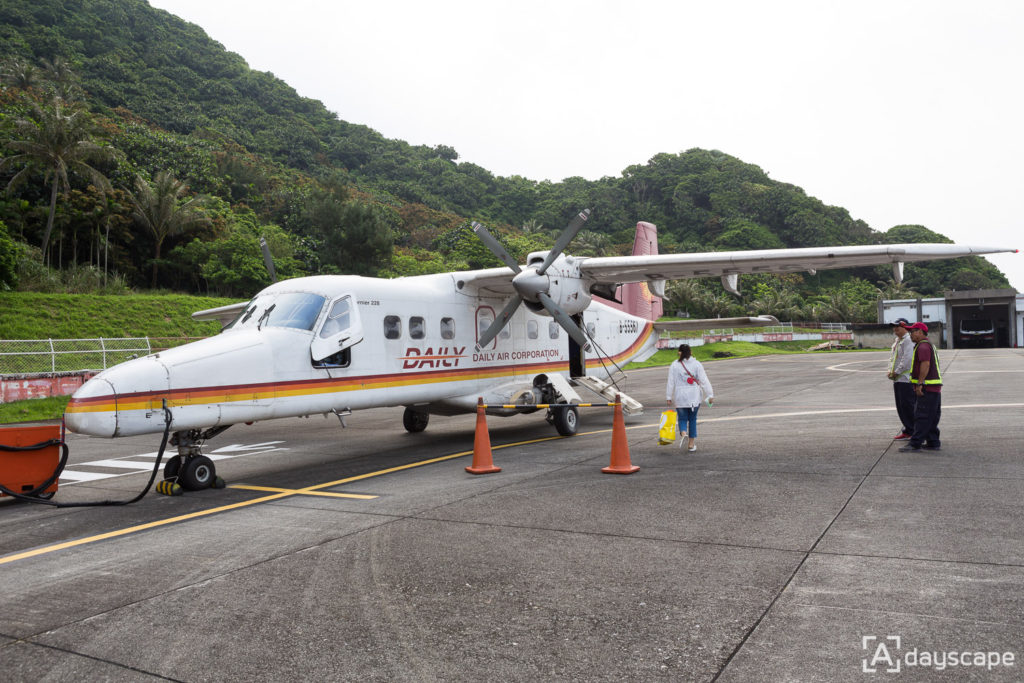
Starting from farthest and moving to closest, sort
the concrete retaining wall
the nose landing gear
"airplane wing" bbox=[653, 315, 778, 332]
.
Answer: the concrete retaining wall, "airplane wing" bbox=[653, 315, 778, 332], the nose landing gear

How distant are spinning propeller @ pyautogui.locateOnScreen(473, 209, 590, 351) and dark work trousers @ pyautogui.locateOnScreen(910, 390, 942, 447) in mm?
5485

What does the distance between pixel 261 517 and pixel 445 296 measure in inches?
261

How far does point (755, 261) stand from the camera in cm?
1282

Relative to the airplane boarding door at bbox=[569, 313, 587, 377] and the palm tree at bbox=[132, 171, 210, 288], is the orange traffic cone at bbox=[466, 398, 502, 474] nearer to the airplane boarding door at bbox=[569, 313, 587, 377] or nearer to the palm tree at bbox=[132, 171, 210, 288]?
the airplane boarding door at bbox=[569, 313, 587, 377]

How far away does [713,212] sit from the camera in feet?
338

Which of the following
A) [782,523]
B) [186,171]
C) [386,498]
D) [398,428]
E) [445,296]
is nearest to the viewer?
[782,523]

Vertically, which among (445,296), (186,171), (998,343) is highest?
(186,171)

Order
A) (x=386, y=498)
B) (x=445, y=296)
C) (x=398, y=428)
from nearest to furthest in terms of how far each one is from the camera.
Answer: (x=386, y=498) < (x=445, y=296) < (x=398, y=428)

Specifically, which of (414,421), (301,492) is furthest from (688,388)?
(414,421)

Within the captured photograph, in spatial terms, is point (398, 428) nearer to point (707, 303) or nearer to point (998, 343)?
point (707, 303)

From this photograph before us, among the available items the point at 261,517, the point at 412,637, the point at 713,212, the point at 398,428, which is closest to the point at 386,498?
the point at 261,517

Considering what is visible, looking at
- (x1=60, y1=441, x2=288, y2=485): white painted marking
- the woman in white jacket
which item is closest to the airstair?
the woman in white jacket

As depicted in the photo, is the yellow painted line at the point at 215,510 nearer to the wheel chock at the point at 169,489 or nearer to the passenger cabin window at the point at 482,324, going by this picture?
the wheel chock at the point at 169,489

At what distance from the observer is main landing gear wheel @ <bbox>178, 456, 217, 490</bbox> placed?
903 cm
